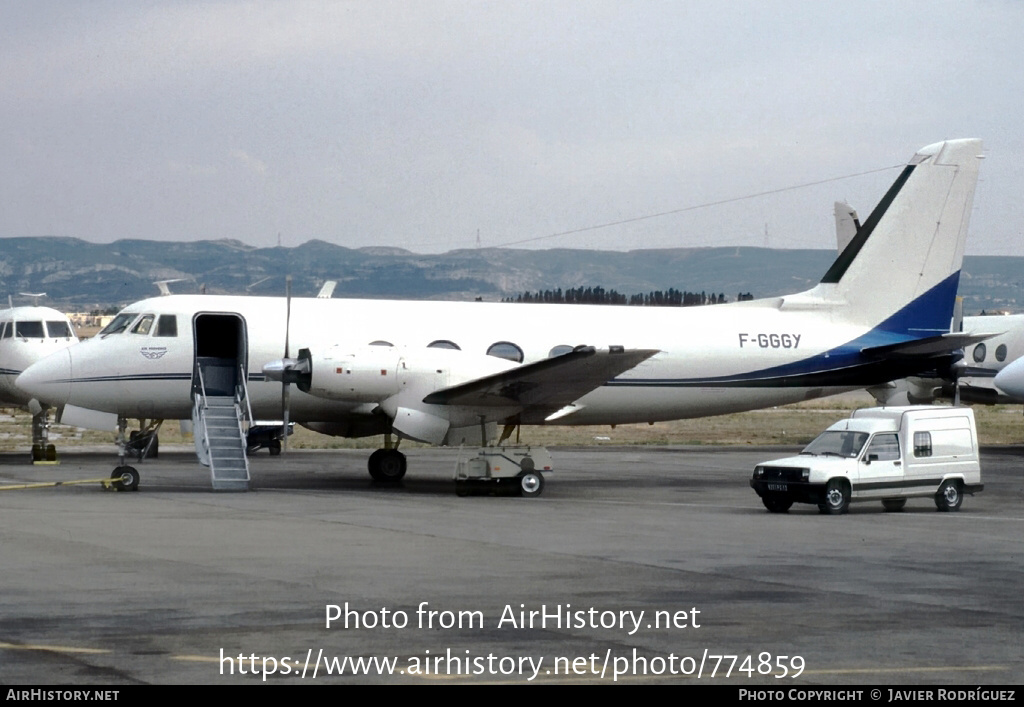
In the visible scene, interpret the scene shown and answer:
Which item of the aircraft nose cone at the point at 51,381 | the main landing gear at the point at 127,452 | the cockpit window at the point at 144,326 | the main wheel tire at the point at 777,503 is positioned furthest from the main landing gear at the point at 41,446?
the main wheel tire at the point at 777,503

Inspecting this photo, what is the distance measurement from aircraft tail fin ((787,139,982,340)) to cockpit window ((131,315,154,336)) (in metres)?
13.8

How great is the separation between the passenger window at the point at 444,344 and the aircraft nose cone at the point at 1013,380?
1461 centimetres

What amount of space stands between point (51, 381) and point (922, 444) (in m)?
16.0

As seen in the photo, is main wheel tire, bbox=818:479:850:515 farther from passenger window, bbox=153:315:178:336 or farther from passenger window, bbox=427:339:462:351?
passenger window, bbox=153:315:178:336

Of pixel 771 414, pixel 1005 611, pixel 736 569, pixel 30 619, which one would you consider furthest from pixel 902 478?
pixel 771 414

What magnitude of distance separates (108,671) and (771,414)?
5487 cm

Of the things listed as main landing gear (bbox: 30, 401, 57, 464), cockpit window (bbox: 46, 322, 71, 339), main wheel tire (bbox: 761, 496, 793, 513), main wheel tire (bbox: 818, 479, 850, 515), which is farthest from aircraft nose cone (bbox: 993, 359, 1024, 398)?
cockpit window (bbox: 46, 322, 71, 339)

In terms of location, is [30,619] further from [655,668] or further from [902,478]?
[902,478]

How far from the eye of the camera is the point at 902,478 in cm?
1989

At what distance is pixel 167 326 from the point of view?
78.8ft

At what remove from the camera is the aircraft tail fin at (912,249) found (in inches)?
1069

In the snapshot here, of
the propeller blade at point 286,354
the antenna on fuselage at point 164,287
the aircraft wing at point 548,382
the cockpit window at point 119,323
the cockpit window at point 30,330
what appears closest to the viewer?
the aircraft wing at point 548,382

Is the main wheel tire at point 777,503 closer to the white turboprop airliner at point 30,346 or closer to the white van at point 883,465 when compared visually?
the white van at point 883,465

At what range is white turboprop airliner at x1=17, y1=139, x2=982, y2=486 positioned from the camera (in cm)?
2245
